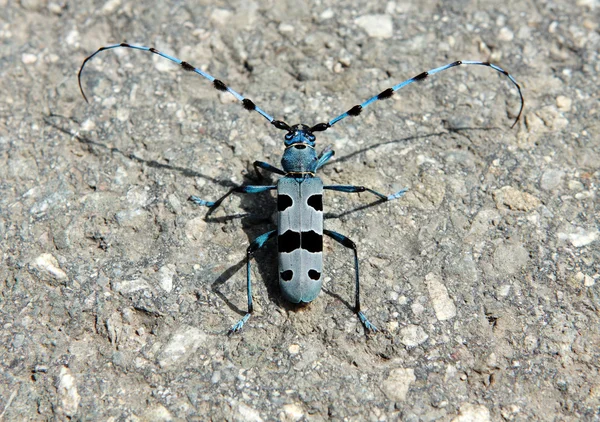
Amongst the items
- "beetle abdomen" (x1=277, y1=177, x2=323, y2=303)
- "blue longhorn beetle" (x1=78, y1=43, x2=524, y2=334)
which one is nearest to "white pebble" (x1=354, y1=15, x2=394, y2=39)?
"blue longhorn beetle" (x1=78, y1=43, x2=524, y2=334)

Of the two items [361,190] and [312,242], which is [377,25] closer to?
[361,190]

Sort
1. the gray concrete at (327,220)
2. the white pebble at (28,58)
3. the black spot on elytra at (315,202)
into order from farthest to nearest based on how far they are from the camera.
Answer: the white pebble at (28,58) → the black spot on elytra at (315,202) → the gray concrete at (327,220)

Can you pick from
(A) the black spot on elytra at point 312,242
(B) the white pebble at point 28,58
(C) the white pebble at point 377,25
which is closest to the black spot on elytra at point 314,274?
(A) the black spot on elytra at point 312,242

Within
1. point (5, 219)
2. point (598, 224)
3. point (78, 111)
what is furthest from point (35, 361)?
point (598, 224)

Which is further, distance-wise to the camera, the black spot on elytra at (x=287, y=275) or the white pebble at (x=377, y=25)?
the white pebble at (x=377, y=25)

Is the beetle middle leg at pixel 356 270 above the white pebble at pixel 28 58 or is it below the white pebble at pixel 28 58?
below

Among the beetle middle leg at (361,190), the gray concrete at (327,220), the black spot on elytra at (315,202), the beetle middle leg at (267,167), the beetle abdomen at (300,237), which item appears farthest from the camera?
the beetle middle leg at (267,167)

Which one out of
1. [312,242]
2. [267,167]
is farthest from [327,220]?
[267,167]

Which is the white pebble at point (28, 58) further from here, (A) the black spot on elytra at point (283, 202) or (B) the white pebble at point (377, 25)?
(B) the white pebble at point (377, 25)
